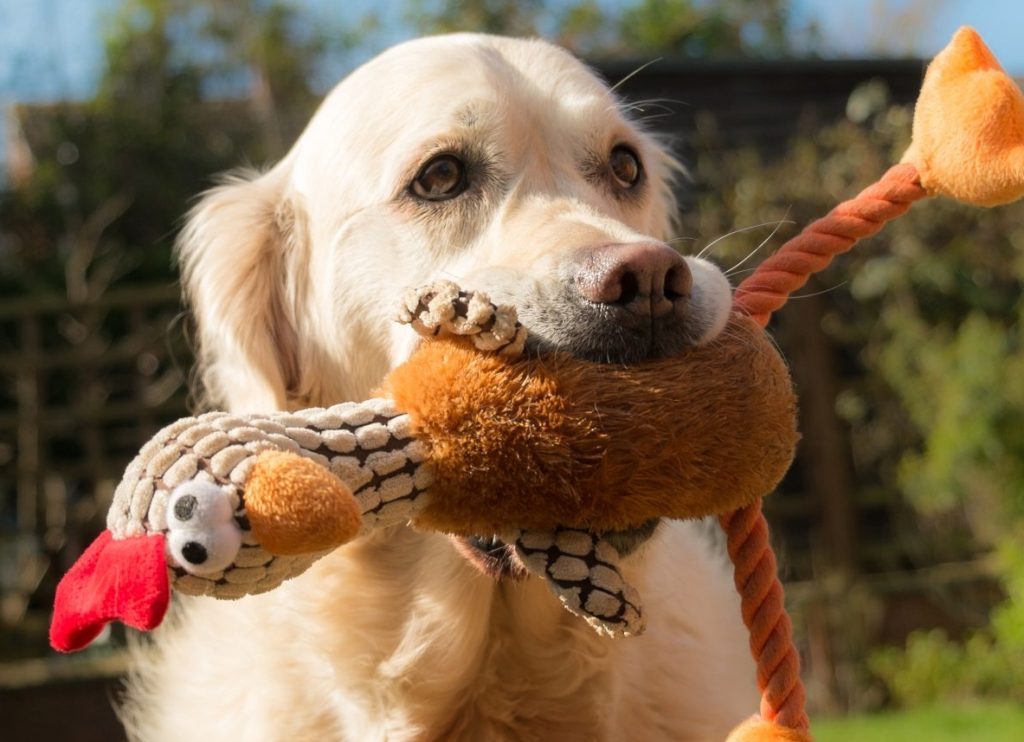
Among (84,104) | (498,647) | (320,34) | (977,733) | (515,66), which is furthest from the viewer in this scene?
(320,34)

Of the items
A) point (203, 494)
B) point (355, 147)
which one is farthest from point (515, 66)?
point (203, 494)

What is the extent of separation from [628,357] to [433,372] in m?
0.30

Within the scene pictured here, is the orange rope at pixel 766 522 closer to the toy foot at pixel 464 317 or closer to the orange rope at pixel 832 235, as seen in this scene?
the orange rope at pixel 832 235

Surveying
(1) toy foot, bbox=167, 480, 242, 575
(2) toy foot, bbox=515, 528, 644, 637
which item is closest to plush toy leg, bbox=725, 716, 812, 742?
(2) toy foot, bbox=515, 528, 644, 637

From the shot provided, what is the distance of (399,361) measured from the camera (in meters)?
2.52

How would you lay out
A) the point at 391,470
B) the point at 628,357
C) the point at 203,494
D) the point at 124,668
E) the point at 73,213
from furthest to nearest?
1. the point at 73,213
2. the point at 124,668
3. the point at 628,357
4. the point at 391,470
5. the point at 203,494

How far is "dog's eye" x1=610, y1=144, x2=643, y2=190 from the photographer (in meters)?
2.79

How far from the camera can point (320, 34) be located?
23.7m

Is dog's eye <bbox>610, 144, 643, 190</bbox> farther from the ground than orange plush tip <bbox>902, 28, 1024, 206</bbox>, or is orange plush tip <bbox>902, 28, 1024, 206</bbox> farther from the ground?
orange plush tip <bbox>902, 28, 1024, 206</bbox>

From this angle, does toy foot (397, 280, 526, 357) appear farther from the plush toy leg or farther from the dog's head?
the plush toy leg

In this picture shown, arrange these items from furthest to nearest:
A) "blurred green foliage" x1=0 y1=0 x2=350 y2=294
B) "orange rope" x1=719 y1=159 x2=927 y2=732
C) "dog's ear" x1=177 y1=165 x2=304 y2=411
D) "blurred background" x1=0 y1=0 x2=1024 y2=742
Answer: "blurred green foliage" x1=0 y1=0 x2=350 y2=294 < "blurred background" x1=0 y1=0 x2=1024 y2=742 < "dog's ear" x1=177 y1=165 x2=304 y2=411 < "orange rope" x1=719 y1=159 x2=927 y2=732

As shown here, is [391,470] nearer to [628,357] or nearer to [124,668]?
[628,357]

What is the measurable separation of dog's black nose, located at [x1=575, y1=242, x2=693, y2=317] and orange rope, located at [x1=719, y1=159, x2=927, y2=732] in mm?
204

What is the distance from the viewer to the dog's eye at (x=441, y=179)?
261 centimetres
